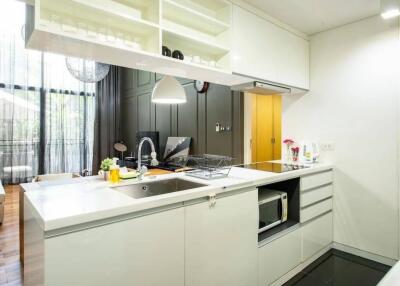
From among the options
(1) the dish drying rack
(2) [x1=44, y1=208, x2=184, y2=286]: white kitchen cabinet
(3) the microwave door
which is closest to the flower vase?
(3) the microwave door

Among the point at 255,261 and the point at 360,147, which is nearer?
the point at 255,261

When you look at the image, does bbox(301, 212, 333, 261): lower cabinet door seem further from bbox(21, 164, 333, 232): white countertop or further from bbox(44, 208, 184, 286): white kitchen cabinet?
bbox(44, 208, 184, 286): white kitchen cabinet

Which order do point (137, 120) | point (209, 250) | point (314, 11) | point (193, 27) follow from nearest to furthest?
point (209, 250)
point (193, 27)
point (314, 11)
point (137, 120)

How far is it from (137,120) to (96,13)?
17.2ft

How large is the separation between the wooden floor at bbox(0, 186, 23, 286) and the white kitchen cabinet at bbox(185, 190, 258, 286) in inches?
66.2

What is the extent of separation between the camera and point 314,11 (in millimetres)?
2250

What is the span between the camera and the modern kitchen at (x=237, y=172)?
1221 mm

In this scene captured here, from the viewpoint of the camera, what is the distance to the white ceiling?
2.10 m

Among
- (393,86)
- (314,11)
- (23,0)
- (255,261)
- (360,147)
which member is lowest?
(255,261)

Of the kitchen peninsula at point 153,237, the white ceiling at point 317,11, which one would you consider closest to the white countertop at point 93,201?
the kitchen peninsula at point 153,237

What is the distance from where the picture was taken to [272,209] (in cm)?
219

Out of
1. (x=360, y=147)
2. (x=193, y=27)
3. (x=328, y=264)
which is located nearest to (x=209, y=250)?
(x=328, y=264)

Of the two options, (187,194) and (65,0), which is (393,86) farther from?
(65,0)

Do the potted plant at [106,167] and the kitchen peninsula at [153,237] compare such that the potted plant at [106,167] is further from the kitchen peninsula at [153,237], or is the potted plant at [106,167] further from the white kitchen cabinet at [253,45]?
the white kitchen cabinet at [253,45]
